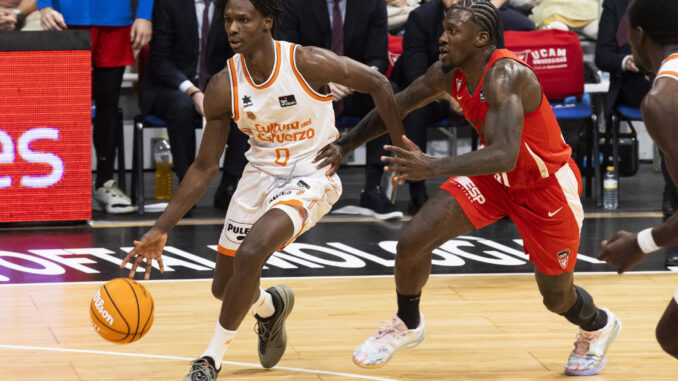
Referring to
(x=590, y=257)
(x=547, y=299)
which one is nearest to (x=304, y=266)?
(x=590, y=257)

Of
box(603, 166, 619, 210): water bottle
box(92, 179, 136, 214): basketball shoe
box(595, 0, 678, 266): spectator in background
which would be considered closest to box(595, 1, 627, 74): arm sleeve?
box(595, 0, 678, 266): spectator in background

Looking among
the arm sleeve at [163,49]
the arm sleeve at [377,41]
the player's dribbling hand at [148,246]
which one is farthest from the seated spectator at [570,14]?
the player's dribbling hand at [148,246]

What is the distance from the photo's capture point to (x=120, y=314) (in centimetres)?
414

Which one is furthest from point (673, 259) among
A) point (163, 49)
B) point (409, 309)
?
point (163, 49)

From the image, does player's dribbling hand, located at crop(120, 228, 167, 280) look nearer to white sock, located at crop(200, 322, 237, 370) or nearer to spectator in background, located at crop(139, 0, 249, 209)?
white sock, located at crop(200, 322, 237, 370)

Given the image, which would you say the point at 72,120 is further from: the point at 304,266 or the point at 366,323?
the point at 366,323

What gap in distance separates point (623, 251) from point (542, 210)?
1.11m

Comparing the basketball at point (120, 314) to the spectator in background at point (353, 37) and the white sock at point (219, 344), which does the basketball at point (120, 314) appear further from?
the spectator in background at point (353, 37)

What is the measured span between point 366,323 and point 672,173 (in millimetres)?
2427

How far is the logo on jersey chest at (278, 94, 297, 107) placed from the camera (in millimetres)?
4500

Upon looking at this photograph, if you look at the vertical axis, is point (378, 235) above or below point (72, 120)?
below

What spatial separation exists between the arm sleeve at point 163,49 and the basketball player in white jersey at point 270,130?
3589 millimetres

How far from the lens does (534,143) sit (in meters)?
4.33

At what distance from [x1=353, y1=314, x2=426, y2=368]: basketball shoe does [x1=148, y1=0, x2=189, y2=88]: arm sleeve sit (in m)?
4.05
